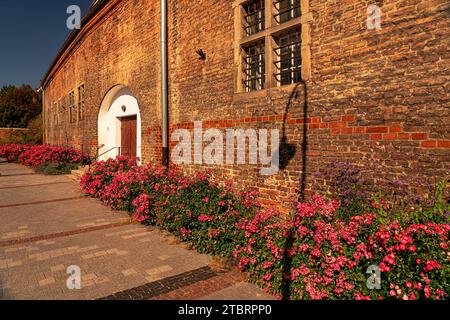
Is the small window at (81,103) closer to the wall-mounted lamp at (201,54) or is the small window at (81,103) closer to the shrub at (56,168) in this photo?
the shrub at (56,168)

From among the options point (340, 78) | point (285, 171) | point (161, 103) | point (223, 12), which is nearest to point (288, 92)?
point (340, 78)

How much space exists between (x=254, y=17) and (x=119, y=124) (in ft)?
27.2

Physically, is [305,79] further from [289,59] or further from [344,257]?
[344,257]

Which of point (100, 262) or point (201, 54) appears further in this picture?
point (201, 54)

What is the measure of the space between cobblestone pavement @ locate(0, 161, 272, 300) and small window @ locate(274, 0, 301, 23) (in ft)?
14.3

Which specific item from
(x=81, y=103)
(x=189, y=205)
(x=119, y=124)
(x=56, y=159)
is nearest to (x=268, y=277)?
(x=189, y=205)

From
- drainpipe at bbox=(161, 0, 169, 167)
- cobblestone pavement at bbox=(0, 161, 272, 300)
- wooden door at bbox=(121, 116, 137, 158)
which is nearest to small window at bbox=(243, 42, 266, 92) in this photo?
drainpipe at bbox=(161, 0, 169, 167)

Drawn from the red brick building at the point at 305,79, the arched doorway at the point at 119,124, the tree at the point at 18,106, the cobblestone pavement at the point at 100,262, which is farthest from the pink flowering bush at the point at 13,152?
the tree at the point at 18,106

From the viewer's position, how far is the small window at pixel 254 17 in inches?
230

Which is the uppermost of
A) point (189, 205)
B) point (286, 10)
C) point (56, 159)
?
point (286, 10)

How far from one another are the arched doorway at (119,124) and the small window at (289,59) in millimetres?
6553

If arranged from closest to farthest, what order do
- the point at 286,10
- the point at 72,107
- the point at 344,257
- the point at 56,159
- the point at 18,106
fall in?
the point at 344,257 < the point at 286,10 < the point at 56,159 < the point at 72,107 < the point at 18,106

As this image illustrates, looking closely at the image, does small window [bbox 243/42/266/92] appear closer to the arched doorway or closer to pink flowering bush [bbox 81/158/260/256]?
pink flowering bush [bbox 81/158/260/256]

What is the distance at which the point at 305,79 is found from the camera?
484 cm
